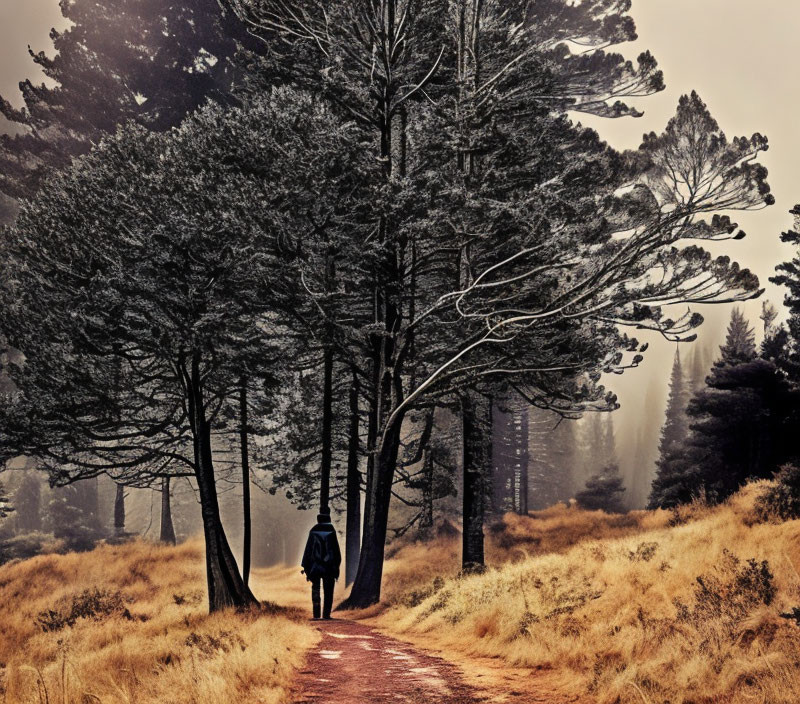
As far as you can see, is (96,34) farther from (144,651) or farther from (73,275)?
(144,651)

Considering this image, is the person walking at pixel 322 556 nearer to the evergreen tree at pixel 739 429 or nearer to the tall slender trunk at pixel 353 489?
the tall slender trunk at pixel 353 489

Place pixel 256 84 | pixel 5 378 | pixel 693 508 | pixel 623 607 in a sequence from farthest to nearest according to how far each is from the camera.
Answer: pixel 5 378
pixel 693 508
pixel 256 84
pixel 623 607

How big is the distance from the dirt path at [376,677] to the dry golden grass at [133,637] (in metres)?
0.30

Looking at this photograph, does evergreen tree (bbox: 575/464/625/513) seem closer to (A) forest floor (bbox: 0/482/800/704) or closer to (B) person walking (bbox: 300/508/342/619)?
(A) forest floor (bbox: 0/482/800/704)

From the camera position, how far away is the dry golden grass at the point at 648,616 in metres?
5.49

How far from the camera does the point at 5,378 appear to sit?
3541 cm

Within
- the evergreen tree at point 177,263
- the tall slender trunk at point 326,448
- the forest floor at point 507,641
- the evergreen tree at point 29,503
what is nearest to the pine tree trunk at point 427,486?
the forest floor at point 507,641

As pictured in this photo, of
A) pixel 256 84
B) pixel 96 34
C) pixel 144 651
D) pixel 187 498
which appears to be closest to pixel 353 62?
pixel 256 84

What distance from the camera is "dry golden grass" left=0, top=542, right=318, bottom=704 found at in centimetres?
621

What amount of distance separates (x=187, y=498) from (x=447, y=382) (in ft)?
151

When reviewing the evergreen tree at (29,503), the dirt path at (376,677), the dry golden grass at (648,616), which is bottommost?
the evergreen tree at (29,503)

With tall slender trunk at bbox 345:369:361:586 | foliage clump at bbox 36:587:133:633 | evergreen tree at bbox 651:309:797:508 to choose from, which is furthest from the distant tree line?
foliage clump at bbox 36:587:133:633

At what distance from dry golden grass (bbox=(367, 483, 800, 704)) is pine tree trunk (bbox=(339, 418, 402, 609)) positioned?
1399 millimetres

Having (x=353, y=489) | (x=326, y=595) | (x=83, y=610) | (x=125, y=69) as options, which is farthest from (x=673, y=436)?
(x=83, y=610)
